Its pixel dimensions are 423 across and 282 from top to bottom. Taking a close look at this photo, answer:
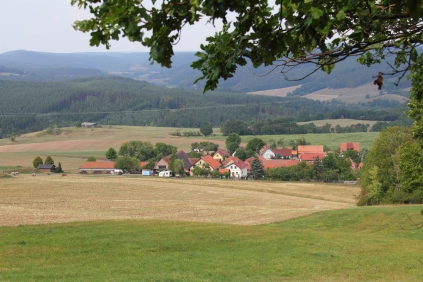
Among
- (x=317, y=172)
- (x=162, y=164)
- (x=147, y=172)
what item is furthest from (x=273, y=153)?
(x=147, y=172)

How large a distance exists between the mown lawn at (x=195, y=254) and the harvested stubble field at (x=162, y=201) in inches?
297

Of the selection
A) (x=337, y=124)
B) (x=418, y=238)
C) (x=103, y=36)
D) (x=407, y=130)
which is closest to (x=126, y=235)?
(x=418, y=238)

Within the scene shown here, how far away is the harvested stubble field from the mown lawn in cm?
755

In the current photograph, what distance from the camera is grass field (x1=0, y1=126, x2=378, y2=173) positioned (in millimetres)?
87875

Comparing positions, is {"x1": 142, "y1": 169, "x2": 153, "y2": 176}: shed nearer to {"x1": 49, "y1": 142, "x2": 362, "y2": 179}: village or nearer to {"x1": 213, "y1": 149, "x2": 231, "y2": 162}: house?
{"x1": 49, "y1": 142, "x2": 362, "y2": 179}: village

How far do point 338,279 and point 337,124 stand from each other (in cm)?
13001

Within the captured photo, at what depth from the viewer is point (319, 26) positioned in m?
4.74

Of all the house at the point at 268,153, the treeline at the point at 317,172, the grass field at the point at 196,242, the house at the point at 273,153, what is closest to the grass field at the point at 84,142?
the house at the point at 273,153

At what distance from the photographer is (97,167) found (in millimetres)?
79125

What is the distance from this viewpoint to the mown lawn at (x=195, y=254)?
13102 millimetres

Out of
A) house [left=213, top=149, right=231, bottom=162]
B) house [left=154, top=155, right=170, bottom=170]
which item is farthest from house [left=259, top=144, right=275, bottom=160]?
house [left=154, top=155, right=170, bottom=170]

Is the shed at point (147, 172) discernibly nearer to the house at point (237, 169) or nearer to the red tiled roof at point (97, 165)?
the red tiled roof at point (97, 165)

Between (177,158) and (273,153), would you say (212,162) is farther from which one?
(273,153)

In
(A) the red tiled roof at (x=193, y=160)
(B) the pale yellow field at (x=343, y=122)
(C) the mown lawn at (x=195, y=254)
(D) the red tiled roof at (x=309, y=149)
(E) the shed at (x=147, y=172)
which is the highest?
(B) the pale yellow field at (x=343, y=122)
